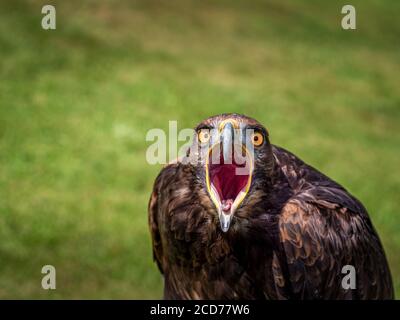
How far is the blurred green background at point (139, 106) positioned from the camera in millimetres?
8641

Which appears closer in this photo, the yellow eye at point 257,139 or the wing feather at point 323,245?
the yellow eye at point 257,139

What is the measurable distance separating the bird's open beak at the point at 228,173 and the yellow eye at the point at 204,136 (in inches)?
2.0

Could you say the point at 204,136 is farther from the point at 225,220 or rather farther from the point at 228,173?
the point at 225,220

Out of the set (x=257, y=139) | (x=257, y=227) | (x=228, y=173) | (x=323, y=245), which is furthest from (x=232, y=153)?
(x=323, y=245)

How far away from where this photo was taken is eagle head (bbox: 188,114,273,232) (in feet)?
11.6

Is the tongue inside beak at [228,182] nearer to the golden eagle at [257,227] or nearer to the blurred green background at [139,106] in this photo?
the golden eagle at [257,227]

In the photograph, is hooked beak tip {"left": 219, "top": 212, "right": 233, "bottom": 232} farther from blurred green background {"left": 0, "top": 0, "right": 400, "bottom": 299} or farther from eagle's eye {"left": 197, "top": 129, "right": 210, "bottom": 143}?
blurred green background {"left": 0, "top": 0, "right": 400, "bottom": 299}

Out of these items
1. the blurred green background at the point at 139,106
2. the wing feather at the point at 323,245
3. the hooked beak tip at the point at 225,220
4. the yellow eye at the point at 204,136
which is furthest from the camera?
the blurred green background at the point at 139,106

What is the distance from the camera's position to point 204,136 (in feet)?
11.9

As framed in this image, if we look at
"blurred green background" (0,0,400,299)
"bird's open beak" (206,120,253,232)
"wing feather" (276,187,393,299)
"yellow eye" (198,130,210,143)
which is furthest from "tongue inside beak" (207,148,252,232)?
"blurred green background" (0,0,400,299)

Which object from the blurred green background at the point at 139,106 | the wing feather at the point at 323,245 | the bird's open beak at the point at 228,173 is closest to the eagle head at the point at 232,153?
the bird's open beak at the point at 228,173

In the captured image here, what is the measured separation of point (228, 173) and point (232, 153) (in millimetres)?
277

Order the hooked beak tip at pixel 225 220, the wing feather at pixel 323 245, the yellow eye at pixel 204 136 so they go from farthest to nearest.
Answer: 1. the wing feather at pixel 323 245
2. the yellow eye at pixel 204 136
3. the hooked beak tip at pixel 225 220
